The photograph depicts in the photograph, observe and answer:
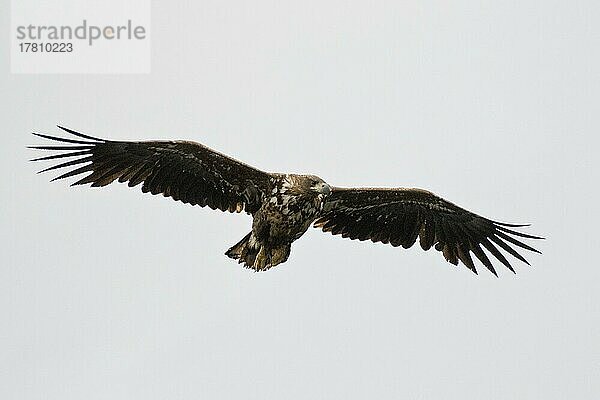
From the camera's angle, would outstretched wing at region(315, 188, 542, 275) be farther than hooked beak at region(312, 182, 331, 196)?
Yes

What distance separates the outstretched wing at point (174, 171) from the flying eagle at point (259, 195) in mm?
14

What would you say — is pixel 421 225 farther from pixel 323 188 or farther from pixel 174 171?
pixel 174 171

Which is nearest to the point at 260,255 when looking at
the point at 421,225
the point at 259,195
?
the point at 259,195

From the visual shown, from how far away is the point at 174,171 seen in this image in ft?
51.7

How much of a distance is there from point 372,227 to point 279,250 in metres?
2.14

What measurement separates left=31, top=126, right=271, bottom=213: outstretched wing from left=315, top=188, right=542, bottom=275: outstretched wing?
162 centimetres

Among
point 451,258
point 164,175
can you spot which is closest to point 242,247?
point 164,175

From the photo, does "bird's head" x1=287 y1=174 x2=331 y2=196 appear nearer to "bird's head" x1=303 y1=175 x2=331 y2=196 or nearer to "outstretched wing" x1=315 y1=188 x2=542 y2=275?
"bird's head" x1=303 y1=175 x2=331 y2=196

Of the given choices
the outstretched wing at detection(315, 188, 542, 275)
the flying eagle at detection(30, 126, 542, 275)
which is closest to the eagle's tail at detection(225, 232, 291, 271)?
the flying eagle at detection(30, 126, 542, 275)

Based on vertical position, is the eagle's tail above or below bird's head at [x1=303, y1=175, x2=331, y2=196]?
below

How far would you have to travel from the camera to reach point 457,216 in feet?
58.0

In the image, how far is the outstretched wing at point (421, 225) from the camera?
676 inches

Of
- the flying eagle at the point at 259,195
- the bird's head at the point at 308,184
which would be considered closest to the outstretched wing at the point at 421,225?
the flying eagle at the point at 259,195

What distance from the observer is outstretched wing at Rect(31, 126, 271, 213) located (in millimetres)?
15328
